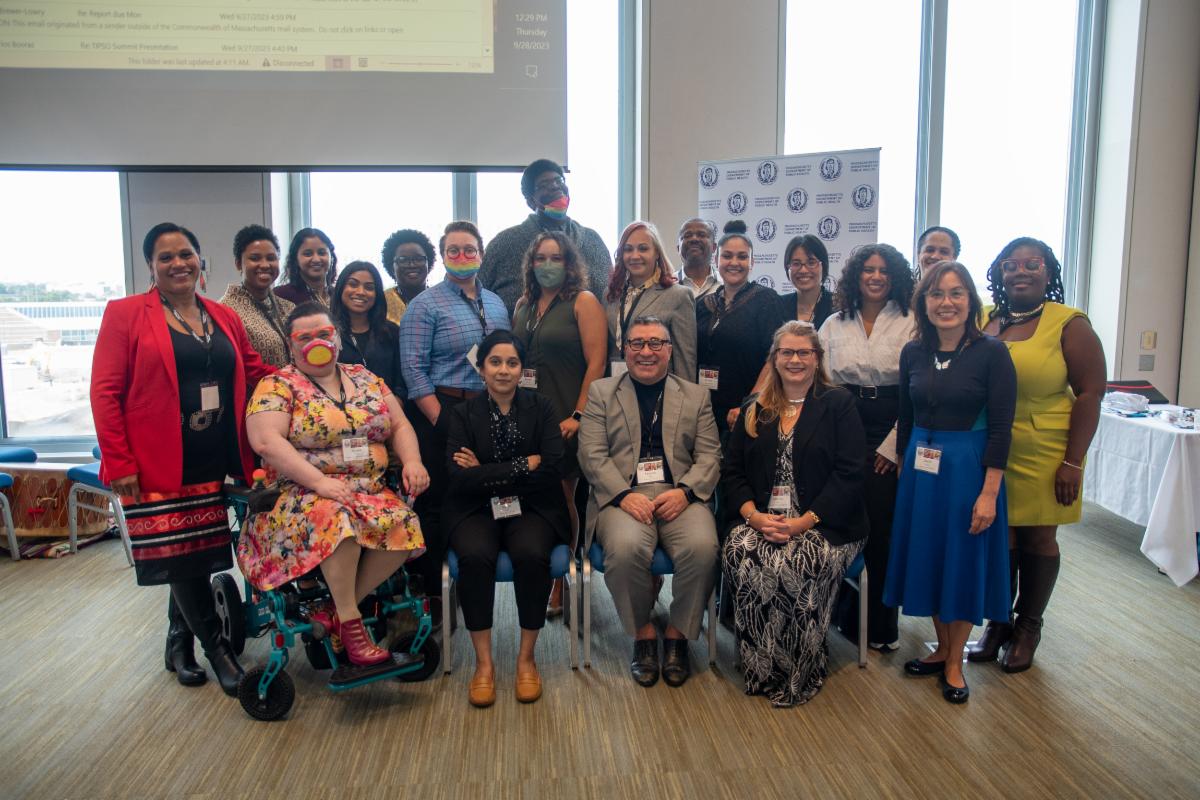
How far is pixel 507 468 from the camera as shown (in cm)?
264

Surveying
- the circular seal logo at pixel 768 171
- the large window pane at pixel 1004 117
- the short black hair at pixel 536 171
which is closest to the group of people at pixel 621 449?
the short black hair at pixel 536 171

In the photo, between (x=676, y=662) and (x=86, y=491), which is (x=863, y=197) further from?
(x=86, y=491)

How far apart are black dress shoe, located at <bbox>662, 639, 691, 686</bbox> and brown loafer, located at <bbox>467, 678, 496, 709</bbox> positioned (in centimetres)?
63

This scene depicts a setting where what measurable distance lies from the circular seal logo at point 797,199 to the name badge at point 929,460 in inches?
107

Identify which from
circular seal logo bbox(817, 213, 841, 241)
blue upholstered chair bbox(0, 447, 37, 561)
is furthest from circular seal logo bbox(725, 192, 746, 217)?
blue upholstered chair bbox(0, 447, 37, 561)

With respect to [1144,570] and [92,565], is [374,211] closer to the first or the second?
[92,565]

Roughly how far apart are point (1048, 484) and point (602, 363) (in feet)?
5.73

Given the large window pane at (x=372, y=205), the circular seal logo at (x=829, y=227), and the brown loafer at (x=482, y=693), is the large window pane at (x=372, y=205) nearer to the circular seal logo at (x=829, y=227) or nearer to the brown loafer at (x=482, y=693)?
the circular seal logo at (x=829, y=227)

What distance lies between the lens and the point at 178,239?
2.50 m

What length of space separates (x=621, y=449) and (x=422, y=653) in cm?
105

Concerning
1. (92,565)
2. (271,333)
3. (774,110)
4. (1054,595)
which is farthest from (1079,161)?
(92,565)

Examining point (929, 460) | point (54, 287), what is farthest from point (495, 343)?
point (54, 287)

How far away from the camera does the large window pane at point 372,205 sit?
205 inches

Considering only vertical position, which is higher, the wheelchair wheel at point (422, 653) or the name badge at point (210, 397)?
the name badge at point (210, 397)
